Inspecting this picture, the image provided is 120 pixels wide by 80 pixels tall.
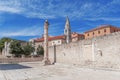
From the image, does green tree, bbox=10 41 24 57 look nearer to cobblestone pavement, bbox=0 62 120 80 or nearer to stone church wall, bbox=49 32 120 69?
stone church wall, bbox=49 32 120 69

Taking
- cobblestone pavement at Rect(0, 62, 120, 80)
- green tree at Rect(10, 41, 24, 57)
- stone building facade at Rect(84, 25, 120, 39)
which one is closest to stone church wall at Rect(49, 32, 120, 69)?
cobblestone pavement at Rect(0, 62, 120, 80)

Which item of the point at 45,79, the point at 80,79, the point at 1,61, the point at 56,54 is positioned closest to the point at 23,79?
the point at 45,79

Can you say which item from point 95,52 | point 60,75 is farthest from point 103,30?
point 60,75

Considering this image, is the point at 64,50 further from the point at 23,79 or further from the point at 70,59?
the point at 23,79

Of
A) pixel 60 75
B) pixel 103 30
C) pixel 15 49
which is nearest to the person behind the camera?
pixel 60 75

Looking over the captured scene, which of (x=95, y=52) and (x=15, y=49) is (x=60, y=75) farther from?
(x=15, y=49)

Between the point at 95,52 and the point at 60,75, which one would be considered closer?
the point at 60,75

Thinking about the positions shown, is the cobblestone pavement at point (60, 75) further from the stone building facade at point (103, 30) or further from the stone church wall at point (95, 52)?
the stone building facade at point (103, 30)

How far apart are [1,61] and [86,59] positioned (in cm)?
2553

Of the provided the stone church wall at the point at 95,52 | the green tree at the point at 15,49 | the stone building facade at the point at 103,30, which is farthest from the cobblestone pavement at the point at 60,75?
the stone building facade at the point at 103,30

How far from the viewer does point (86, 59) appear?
1902cm

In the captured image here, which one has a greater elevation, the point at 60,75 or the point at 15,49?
the point at 15,49

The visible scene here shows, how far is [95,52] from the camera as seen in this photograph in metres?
17.6

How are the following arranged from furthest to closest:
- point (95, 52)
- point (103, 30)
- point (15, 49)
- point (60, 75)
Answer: point (103, 30)
point (15, 49)
point (95, 52)
point (60, 75)
